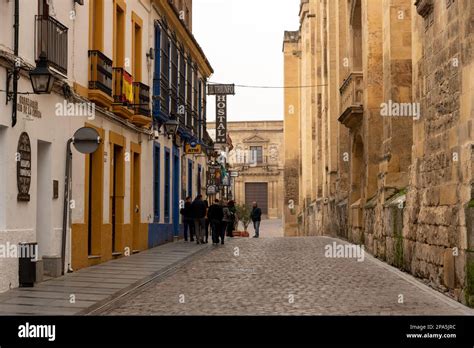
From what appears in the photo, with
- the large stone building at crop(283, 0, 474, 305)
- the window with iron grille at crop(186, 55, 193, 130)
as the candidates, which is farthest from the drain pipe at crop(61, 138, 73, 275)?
the window with iron grille at crop(186, 55, 193, 130)

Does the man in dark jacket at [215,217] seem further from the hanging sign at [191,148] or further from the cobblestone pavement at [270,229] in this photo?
the cobblestone pavement at [270,229]

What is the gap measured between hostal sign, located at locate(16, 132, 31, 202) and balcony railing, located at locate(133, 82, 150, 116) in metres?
6.81

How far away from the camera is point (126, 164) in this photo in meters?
18.8

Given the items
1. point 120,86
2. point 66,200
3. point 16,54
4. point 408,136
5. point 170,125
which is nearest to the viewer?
point 16,54

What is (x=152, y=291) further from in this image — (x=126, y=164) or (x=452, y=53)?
(x=126, y=164)

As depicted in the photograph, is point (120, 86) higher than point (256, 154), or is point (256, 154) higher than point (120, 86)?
point (256, 154)

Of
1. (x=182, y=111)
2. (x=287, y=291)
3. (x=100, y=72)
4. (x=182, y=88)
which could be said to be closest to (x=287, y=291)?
(x=287, y=291)

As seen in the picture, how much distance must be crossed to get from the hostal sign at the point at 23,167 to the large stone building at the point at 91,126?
0.05 feet

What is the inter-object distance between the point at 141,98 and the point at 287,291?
912 cm

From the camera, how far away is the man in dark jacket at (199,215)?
76.3ft

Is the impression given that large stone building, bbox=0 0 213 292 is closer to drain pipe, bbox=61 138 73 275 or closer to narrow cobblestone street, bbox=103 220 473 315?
drain pipe, bbox=61 138 73 275

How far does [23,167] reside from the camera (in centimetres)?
1184

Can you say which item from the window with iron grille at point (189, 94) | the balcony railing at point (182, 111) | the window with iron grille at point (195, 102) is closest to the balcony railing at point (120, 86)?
the balcony railing at point (182, 111)

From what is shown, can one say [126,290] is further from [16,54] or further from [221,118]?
[221,118]
